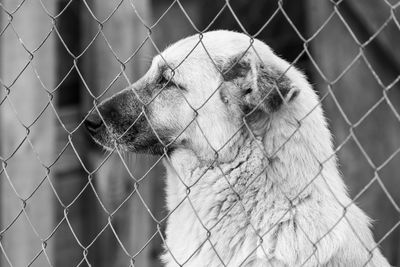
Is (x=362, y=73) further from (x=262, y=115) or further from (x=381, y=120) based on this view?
(x=262, y=115)

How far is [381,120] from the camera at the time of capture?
7.15 metres

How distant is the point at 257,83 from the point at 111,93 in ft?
9.16

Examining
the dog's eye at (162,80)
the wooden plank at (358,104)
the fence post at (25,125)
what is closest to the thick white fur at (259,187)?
the dog's eye at (162,80)

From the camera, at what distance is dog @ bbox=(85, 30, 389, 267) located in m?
3.72

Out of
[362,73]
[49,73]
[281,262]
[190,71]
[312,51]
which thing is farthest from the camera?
[312,51]

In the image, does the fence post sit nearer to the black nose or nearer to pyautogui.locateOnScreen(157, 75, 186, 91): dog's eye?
the black nose

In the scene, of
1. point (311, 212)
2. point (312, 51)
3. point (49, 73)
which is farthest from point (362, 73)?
point (311, 212)

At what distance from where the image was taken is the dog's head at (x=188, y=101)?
4066mm

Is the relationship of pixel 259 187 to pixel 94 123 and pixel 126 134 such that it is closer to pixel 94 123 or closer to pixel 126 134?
pixel 126 134

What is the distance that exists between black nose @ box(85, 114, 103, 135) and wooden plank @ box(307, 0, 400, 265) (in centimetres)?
308

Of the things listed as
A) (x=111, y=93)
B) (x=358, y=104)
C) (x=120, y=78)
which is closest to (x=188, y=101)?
(x=120, y=78)

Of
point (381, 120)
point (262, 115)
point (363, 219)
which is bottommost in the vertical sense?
point (381, 120)

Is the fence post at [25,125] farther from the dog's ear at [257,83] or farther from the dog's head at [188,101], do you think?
the dog's ear at [257,83]

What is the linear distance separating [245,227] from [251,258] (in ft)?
0.51
